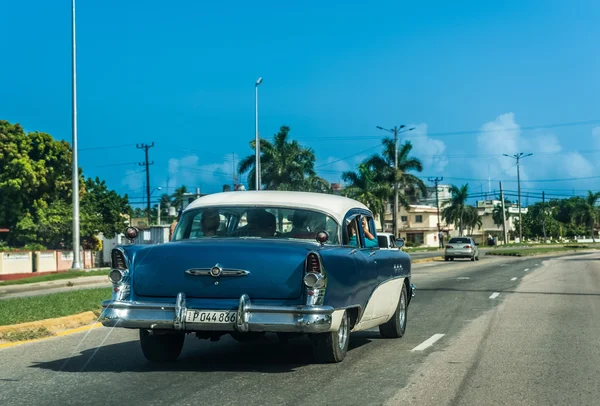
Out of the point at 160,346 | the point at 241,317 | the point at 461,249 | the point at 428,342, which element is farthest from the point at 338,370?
the point at 461,249

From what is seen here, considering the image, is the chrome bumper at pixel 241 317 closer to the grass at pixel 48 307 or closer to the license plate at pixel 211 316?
the license plate at pixel 211 316

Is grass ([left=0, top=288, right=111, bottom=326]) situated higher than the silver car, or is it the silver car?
the silver car

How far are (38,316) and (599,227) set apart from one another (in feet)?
598

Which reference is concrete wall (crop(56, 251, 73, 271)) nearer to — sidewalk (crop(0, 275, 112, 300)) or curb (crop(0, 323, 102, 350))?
sidewalk (crop(0, 275, 112, 300))

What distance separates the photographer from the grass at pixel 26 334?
34.9 feet

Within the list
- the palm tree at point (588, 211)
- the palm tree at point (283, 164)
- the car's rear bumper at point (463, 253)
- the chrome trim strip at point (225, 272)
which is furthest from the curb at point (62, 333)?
the palm tree at point (588, 211)

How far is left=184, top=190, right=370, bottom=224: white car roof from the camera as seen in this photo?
29.0 ft

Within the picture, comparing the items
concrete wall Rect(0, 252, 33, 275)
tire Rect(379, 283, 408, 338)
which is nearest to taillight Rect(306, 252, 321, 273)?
tire Rect(379, 283, 408, 338)

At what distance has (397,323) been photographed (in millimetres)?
10625

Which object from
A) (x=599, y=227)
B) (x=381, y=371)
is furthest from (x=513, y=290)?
(x=599, y=227)

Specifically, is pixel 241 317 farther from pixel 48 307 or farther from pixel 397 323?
pixel 48 307

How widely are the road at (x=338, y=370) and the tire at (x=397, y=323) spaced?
16 cm

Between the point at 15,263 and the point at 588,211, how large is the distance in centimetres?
13587

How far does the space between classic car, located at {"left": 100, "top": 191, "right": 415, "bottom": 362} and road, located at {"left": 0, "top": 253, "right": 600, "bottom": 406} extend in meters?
0.42
